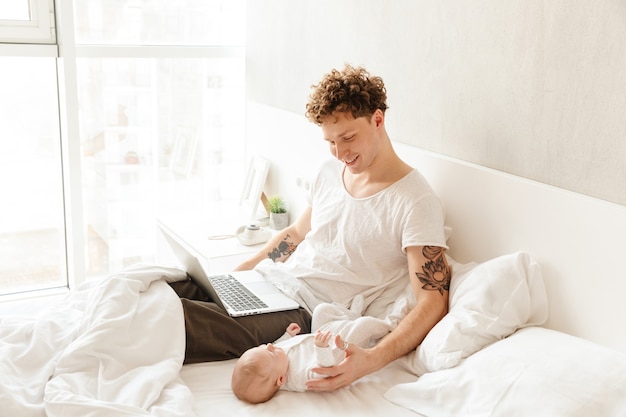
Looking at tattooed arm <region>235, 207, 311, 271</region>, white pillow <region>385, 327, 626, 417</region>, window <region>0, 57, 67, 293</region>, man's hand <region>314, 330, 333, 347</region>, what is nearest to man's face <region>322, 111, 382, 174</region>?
tattooed arm <region>235, 207, 311, 271</region>

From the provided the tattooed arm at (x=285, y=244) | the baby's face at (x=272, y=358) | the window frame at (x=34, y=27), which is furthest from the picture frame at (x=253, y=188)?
the baby's face at (x=272, y=358)

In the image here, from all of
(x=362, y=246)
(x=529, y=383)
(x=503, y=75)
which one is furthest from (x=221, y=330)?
(x=503, y=75)

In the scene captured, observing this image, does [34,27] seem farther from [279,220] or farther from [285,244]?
[285,244]

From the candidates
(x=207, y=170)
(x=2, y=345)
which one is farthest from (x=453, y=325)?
(x=207, y=170)

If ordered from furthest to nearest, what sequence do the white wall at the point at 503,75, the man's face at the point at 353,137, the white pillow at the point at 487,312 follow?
1. the man's face at the point at 353,137
2. the white pillow at the point at 487,312
3. the white wall at the point at 503,75

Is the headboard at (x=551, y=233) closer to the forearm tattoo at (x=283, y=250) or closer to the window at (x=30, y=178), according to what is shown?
the forearm tattoo at (x=283, y=250)

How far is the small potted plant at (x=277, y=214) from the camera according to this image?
313 cm

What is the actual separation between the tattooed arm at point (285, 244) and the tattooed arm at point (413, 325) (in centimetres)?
60

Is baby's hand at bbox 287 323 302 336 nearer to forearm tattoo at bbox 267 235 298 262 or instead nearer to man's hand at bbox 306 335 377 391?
man's hand at bbox 306 335 377 391

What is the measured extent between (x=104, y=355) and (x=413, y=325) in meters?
0.81

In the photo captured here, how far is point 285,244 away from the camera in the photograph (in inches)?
99.7

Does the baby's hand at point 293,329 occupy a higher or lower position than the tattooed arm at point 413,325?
lower

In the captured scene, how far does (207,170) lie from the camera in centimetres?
371

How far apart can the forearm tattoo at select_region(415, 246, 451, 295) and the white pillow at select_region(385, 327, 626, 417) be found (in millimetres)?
268
